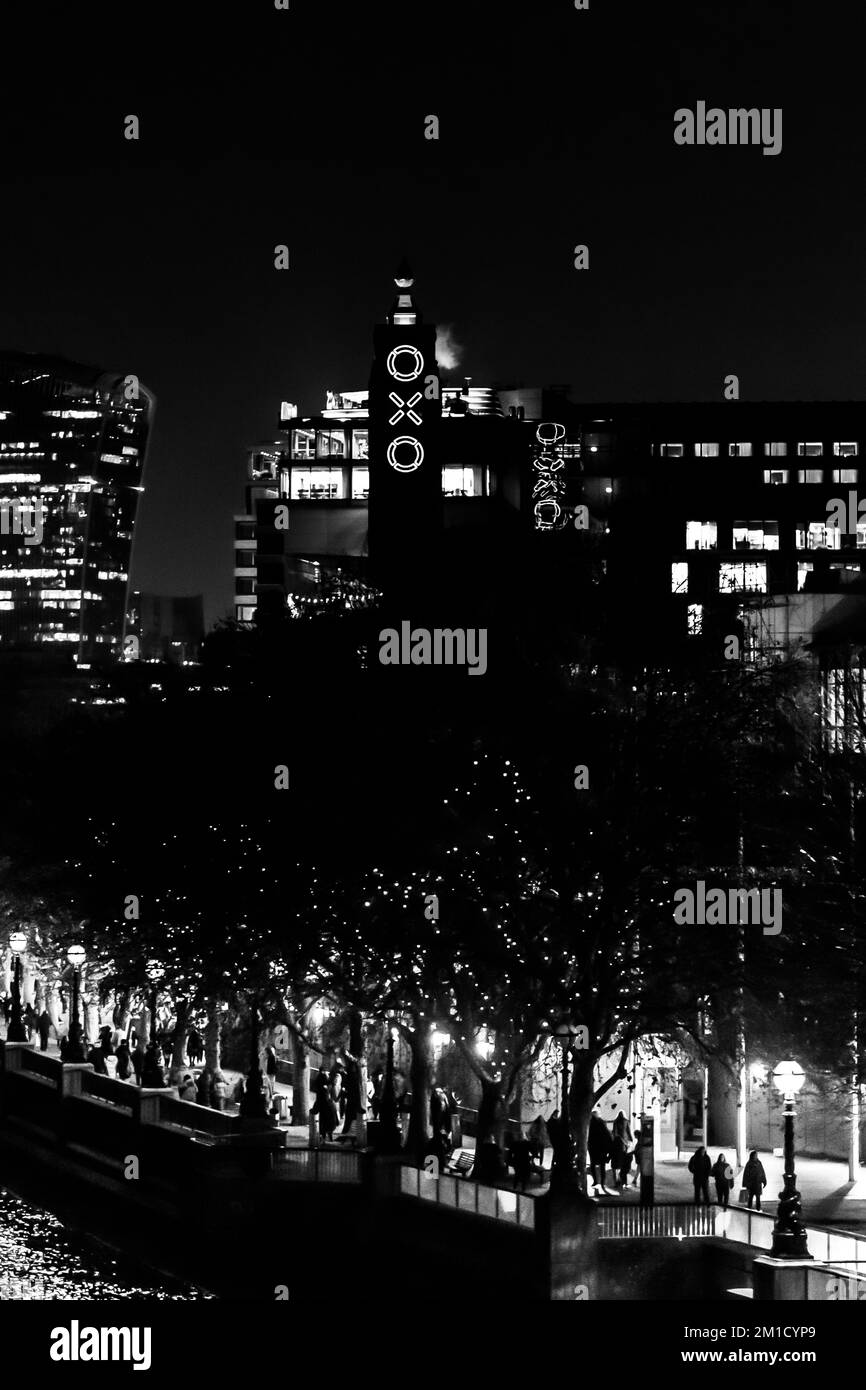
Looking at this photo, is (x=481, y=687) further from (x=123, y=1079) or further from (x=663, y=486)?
(x=663, y=486)

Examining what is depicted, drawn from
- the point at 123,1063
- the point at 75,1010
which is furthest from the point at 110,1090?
the point at 75,1010

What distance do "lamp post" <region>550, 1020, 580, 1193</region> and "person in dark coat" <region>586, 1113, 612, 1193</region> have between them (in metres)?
2.18

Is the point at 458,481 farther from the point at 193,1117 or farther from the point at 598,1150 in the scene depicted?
the point at 598,1150

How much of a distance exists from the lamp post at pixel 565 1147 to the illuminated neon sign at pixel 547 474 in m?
103

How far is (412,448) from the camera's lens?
134 meters

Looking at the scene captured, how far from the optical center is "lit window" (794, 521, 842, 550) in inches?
6324

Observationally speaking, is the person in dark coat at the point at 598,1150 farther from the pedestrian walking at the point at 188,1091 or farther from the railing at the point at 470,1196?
the pedestrian walking at the point at 188,1091

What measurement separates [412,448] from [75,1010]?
8197cm

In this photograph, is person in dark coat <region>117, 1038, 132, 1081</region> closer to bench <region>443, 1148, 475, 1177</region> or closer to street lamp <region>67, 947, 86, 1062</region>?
street lamp <region>67, 947, 86, 1062</region>

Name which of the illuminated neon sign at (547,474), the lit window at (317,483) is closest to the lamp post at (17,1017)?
the illuminated neon sign at (547,474)

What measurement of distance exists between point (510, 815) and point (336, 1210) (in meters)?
7.88
